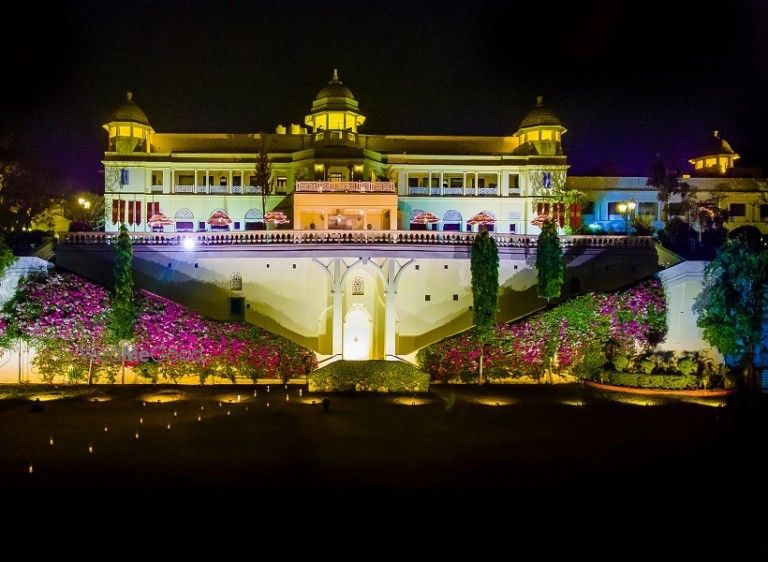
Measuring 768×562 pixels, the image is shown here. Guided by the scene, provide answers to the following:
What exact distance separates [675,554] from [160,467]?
39.4 ft

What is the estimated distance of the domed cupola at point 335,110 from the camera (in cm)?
6456

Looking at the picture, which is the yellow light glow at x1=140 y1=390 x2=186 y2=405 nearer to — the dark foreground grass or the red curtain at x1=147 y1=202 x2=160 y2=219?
the dark foreground grass

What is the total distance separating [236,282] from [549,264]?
1515 cm

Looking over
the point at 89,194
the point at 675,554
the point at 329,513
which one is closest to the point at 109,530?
the point at 329,513

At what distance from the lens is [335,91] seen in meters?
65.2

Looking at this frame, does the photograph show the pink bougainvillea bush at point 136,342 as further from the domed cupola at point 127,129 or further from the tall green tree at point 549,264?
the domed cupola at point 127,129

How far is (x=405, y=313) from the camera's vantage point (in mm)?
40969

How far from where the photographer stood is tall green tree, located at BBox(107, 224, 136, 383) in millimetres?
35312

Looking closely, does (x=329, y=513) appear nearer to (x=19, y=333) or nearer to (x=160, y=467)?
(x=160, y=467)

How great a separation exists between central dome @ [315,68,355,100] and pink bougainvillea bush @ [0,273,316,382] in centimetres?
3256

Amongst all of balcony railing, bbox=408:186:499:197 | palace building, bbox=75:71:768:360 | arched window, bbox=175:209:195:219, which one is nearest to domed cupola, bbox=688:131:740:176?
palace building, bbox=75:71:768:360

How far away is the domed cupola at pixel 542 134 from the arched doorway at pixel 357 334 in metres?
28.9

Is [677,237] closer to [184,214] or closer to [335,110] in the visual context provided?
[335,110]

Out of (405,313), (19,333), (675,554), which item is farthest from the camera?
(405,313)
